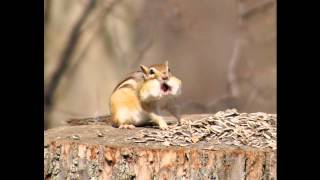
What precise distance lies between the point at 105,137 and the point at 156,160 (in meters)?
0.58

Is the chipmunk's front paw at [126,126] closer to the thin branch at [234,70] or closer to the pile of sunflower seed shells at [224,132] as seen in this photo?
the pile of sunflower seed shells at [224,132]

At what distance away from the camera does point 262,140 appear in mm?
4637

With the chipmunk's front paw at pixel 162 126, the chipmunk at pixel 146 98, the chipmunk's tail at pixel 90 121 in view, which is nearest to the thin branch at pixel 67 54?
the chipmunk's tail at pixel 90 121

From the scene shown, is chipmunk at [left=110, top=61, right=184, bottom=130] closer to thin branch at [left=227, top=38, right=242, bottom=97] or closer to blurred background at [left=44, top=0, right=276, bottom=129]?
blurred background at [left=44, top=0, right=276, bottom=129]

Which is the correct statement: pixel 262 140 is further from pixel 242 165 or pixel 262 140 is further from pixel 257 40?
pixel 257 40

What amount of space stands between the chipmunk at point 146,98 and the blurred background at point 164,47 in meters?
3.42

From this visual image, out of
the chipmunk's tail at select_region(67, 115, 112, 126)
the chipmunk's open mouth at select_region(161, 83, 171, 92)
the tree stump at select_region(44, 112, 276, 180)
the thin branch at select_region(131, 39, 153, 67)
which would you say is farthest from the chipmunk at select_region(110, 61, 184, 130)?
the thin branch at select_region(131, 39, 153, 67)

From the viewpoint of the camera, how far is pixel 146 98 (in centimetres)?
509

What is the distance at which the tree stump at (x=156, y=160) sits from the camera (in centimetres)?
426

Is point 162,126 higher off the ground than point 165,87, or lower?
lower

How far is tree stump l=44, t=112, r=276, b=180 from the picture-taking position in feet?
14.0

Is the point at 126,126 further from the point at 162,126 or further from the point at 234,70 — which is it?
the point at 234,70

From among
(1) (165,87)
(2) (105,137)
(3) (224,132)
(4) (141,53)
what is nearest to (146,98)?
(1) (165,87)

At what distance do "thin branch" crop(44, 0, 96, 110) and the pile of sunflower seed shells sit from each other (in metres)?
3.99
